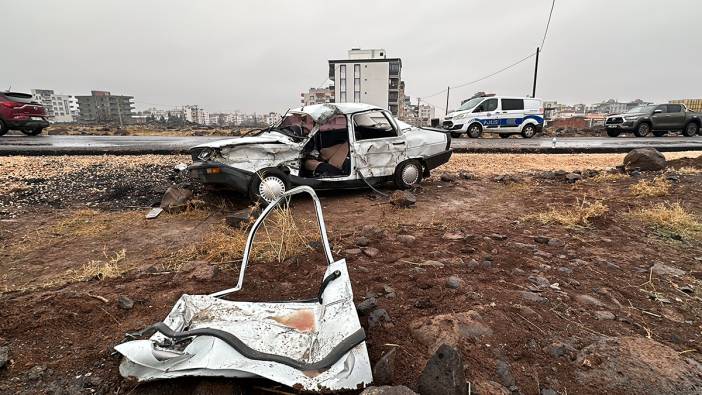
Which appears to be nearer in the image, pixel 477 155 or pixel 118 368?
pixel 118 368

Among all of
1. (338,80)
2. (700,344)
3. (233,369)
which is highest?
(338,80)

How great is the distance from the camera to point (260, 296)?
2809 millimetres

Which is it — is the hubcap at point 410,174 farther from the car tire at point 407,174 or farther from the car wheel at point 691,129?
the car wheel at point 691,129

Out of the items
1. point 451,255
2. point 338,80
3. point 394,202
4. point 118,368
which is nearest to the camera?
point 118,368

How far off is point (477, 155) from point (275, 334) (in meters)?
9.78

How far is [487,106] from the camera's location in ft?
54.2

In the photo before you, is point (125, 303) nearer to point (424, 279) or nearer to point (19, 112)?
point (424, 279)

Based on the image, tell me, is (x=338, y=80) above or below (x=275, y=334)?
above

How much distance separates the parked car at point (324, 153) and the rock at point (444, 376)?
4.09 meters

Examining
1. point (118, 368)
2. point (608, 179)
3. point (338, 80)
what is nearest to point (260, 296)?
point (118, 368)

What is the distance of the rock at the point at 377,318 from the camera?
2342 millimetres

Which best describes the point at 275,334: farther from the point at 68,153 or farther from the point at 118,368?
the point at 68,153

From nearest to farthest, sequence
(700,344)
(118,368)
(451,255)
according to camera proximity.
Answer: (118,368)
(700,344)
(451,255)

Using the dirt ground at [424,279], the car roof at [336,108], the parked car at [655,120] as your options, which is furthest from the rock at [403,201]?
the parked car at [655,120]
